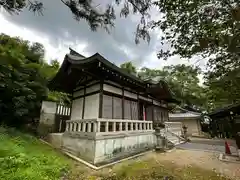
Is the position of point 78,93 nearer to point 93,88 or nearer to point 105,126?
point 93,88

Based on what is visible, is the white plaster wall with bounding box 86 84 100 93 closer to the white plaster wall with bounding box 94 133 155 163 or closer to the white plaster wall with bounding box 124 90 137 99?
the white plaster wall with bounding box 124 90 137 99

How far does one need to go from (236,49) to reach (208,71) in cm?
406

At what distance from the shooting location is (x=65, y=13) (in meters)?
3.41

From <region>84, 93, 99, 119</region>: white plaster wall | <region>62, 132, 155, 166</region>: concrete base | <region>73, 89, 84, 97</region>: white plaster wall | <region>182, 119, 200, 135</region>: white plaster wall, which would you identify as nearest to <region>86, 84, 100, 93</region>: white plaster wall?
<region>84, 93, 99, 119</region>: white plaster wall

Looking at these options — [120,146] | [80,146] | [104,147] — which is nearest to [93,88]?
[80,146]

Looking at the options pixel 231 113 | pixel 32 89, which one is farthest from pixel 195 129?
pixel 32 89

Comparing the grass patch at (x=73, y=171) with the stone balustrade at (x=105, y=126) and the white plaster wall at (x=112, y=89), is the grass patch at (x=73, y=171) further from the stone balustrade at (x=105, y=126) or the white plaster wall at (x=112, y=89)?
the white plaster wall at (x=112, y=89)

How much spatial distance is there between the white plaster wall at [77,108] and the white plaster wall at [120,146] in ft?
12.0

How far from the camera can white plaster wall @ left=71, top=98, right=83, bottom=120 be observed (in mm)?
9830

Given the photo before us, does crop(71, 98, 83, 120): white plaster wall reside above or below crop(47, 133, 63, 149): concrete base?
above

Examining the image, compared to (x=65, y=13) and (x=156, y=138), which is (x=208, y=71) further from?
(x=65, y=13)

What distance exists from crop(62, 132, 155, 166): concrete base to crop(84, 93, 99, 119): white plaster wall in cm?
169

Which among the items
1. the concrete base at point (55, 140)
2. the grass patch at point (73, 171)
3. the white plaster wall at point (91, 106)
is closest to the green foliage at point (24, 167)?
the grass patch at point (73, 171)

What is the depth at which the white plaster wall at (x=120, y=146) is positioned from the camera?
6016 mm
